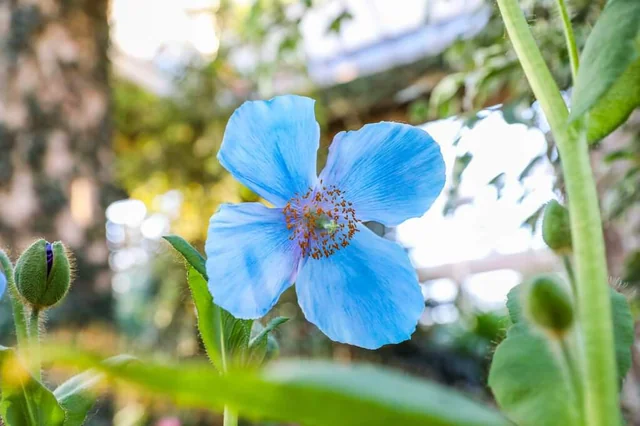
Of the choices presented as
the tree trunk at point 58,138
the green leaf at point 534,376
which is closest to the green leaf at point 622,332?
the green leaf at point 534,376

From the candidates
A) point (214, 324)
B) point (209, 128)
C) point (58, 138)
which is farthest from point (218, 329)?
A: point (209, 128)

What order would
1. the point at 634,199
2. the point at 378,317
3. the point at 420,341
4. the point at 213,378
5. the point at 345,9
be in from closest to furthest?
the point at 213,378
the point at 378,317
the point at 634,199
the point at 345,9
the point at 420,341

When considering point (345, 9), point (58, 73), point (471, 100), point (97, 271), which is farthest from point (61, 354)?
point (58, 73)

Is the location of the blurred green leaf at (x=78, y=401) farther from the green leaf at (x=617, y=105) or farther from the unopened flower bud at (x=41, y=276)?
the green leaf at (x=617, y=105)

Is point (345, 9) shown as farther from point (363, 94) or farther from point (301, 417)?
point (363, 94)

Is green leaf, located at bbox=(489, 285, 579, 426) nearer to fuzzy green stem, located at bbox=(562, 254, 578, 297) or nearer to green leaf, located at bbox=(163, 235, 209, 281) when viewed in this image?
fuzzy green stem, located at bbox=(562, 254, 578, 297)

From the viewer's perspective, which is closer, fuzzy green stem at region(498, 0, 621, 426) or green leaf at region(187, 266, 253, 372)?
fuzzy green stem at region(498, 0, 621, 426)

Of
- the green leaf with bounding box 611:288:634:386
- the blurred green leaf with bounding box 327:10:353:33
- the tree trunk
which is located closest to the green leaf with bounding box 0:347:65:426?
the green leaf with bounding box 611:288:634:386
